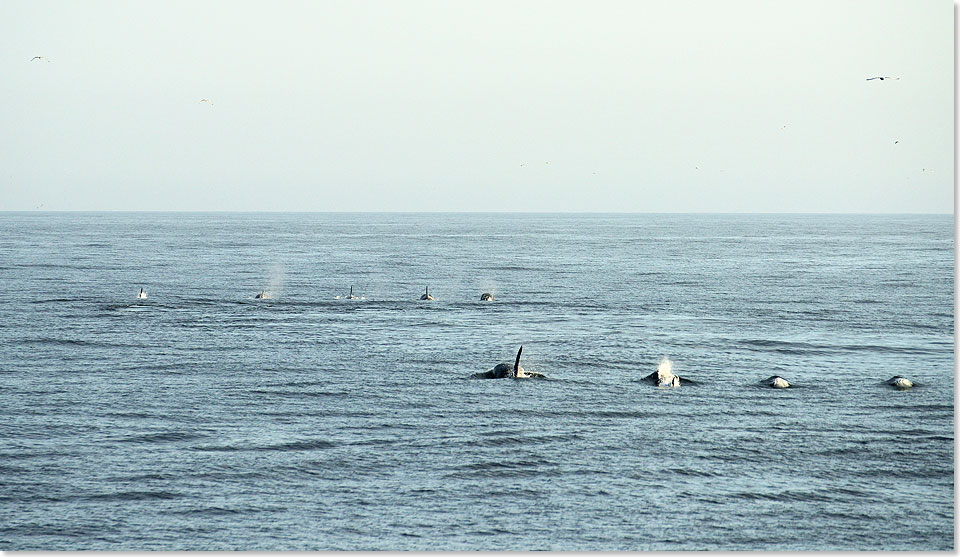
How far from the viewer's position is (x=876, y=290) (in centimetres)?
7781

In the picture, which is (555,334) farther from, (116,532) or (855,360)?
(116,532)

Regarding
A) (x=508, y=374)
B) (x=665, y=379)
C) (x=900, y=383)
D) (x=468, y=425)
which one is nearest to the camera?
(x=468, y=425)

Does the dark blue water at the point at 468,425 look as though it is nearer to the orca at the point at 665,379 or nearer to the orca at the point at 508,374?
the orca at the point at 665,379

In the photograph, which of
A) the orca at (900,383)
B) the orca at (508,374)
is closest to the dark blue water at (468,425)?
the orca at (900,383)

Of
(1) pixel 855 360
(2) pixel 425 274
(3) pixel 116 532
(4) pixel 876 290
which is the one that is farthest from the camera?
(2) pixel 425 274

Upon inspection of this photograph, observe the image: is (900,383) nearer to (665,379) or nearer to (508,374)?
(665,379)

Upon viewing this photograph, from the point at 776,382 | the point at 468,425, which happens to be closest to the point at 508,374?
the point at 468,425

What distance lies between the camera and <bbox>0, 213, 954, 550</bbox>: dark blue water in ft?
78.0

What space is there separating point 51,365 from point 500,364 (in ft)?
63.7

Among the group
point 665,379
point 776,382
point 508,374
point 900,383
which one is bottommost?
point 900,383

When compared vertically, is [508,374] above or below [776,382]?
above

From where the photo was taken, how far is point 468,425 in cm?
3281

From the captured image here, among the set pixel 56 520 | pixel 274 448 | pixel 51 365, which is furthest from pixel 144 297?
pixel 56 520

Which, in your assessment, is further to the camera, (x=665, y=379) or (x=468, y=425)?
(x=665, y=379)
